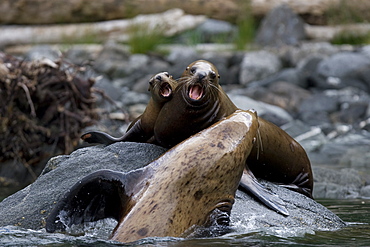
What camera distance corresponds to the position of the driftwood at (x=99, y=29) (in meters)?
20.1

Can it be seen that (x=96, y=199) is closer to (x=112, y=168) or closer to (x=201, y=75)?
(x=112, y=168)

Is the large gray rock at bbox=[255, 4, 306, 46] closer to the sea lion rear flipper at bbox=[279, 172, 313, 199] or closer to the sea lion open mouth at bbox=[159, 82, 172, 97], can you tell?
the sea lion rear flipper at bbox=[279, 172, 313, 199]

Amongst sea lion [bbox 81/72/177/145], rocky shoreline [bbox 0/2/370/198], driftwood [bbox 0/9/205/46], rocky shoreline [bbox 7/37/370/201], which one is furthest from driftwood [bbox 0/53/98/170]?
driftwood [bbox 0/9/205/46]

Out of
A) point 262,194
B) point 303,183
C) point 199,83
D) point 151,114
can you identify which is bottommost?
point 303,183

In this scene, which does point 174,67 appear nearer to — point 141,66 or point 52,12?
point 141,66

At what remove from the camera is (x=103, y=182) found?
15.6ft

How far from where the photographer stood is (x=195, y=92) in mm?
5816

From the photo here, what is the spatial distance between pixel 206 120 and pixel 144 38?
46.8 ft

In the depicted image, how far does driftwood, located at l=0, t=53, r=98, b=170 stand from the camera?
386 inches

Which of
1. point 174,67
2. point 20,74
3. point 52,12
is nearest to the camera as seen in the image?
point 20,74

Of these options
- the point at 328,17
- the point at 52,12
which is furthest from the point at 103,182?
the point at 328,17

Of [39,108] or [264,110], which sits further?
[264,110]

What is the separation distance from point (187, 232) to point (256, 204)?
102 cm

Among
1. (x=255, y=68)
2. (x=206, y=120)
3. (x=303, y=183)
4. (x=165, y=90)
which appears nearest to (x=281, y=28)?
(x=255, y=68)
